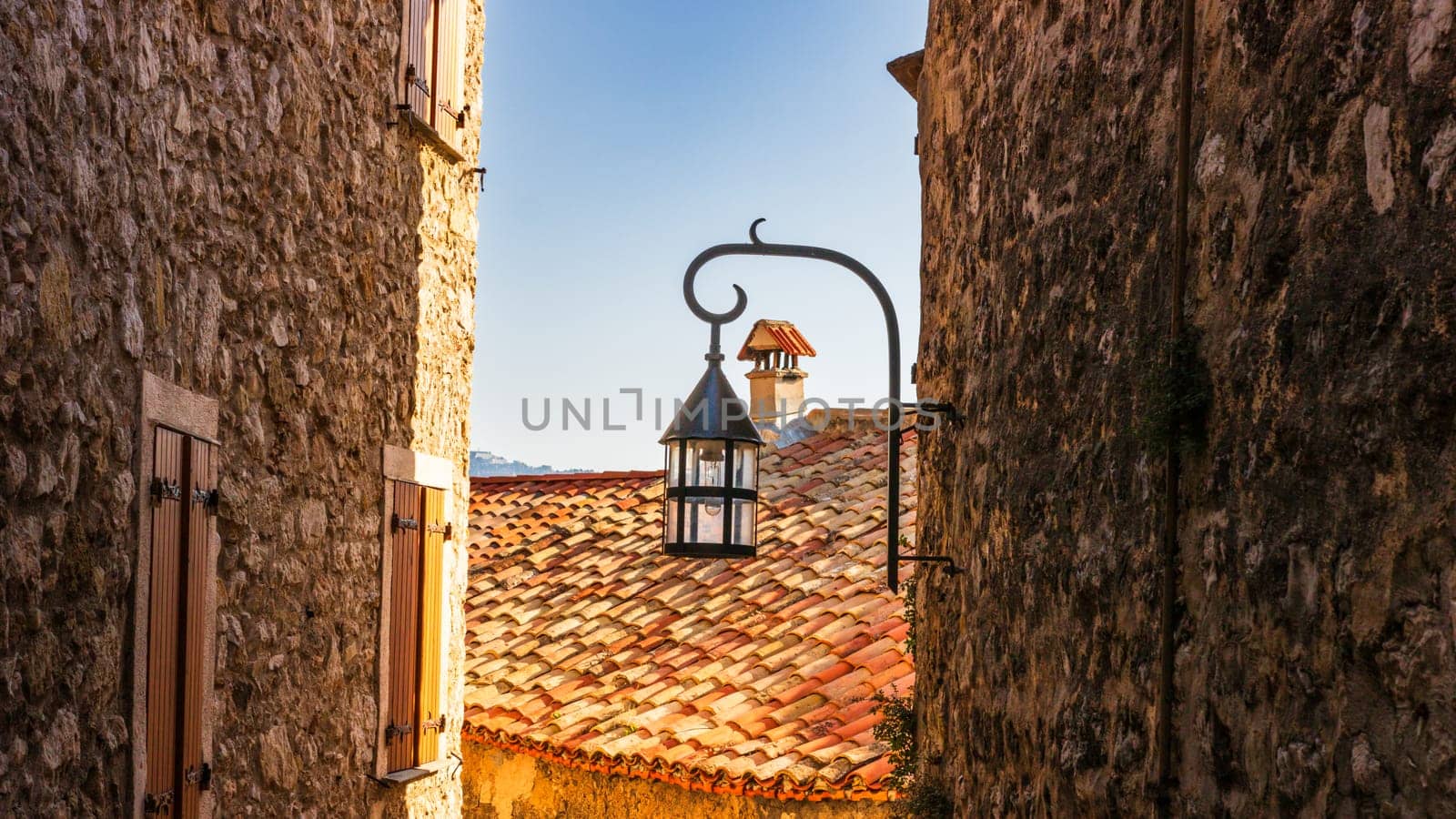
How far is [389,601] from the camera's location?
21.3 feet

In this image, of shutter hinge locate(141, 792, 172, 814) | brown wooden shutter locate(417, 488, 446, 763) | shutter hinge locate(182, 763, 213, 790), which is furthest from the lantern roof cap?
shutter hinge locate(141, 792, 172, 814)

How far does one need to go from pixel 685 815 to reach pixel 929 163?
149 inches

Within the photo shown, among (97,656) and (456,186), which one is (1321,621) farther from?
(456,186)

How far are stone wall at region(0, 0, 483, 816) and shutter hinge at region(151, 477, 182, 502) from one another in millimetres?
153

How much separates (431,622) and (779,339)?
6.85 m

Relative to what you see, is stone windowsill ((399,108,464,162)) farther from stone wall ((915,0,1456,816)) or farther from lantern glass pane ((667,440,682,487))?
stone wall ((915,0,1456,816))

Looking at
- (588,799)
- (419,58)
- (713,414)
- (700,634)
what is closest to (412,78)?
(419,58)

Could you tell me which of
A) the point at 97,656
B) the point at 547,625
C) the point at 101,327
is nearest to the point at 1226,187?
the point at 101,327

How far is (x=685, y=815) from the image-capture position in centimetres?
767

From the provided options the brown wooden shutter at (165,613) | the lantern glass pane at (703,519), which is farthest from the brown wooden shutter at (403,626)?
the brown wooden shutter at (165,613)

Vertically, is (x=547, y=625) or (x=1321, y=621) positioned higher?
(x=1321, y=621)

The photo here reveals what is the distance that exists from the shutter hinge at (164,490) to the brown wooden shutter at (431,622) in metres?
2.75

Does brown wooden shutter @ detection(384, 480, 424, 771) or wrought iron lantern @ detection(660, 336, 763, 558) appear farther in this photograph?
brown wooden shutter @ detection(384, 480, 424, 771)

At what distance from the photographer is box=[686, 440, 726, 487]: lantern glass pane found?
6.09 m
